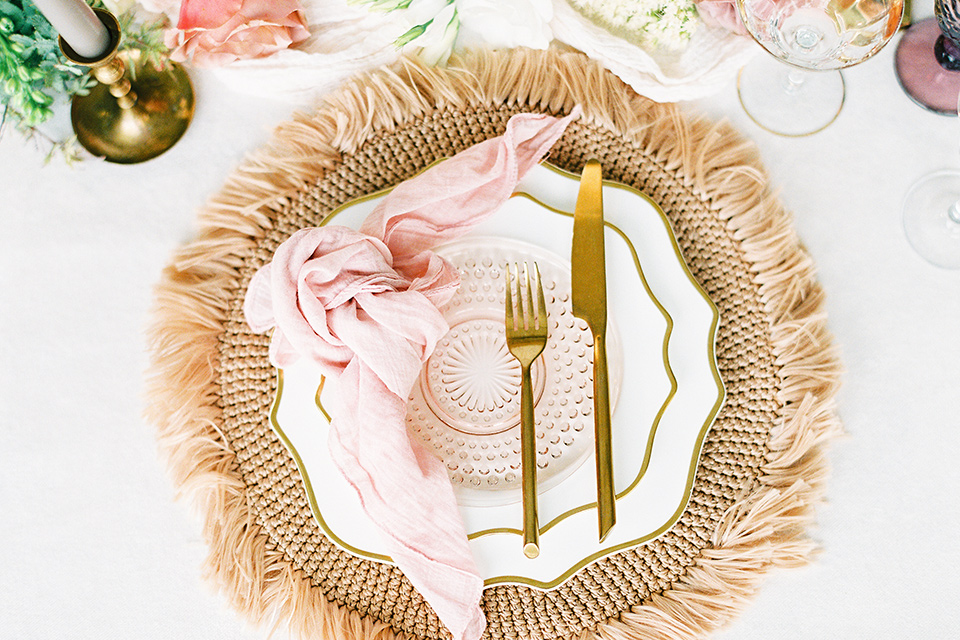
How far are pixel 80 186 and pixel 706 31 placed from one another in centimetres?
61

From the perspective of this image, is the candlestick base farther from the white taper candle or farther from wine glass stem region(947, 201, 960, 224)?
wine glass stem region(947, 201, 960, 224)

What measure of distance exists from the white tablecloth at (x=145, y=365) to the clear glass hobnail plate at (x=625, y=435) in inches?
5.8

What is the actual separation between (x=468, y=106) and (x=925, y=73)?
43 centimetres

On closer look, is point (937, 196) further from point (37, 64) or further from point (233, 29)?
point (37, 64)

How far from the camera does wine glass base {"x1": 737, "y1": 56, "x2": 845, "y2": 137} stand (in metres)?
0.66

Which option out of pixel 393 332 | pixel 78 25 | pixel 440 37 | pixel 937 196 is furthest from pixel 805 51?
pixel 78 25

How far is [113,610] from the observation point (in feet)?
2.18

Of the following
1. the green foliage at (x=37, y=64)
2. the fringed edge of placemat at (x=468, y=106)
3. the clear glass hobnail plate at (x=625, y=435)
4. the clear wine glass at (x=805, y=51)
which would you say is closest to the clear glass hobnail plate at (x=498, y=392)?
the clear glass hobnail plate at (x=625, y=435)

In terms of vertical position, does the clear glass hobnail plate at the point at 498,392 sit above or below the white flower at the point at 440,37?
below

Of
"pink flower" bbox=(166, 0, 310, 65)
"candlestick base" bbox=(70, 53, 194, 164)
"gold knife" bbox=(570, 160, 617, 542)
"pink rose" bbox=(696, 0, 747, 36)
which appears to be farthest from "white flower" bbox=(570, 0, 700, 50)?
"candlestick base" bbox=(70, 53, 194, 164)

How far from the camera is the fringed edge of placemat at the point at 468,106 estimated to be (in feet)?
2.00

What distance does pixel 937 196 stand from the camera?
65cm

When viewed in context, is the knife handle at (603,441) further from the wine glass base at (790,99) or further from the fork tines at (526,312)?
the wine glass base at (790,99)

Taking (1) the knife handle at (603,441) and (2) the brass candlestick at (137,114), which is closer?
(1) the knife handle at (603,441)
